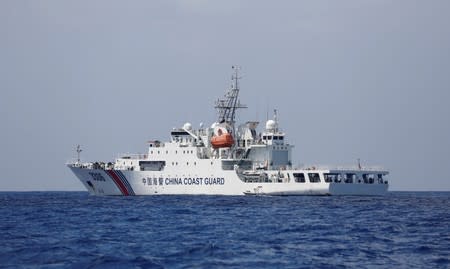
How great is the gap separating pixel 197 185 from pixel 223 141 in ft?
16.0

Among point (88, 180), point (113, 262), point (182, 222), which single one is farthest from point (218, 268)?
Answer: point (88, 180)

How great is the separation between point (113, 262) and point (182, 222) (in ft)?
53.8

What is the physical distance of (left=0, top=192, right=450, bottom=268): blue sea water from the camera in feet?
98.4

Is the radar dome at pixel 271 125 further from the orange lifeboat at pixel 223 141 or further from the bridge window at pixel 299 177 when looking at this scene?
the bridge window at pixel 299 177

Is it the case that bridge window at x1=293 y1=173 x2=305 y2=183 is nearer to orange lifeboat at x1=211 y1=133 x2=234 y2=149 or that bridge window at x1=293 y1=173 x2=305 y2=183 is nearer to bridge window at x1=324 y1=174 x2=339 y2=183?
bridge window at x1=324 y1=174 x2=339 y2=183

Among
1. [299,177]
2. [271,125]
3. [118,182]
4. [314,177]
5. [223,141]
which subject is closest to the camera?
[314,177]

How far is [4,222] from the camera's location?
46.7m

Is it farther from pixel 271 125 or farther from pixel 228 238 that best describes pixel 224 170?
pixel 228 238

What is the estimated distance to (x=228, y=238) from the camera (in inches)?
1455

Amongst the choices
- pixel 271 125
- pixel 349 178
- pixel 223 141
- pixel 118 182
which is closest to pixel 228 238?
A: pixel 349 178

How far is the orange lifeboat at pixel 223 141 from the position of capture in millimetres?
80250

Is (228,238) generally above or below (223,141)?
below

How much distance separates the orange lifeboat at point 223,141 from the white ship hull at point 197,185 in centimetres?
339

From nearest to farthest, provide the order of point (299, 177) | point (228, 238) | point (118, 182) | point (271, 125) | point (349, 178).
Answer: point (228, 238) → point (299, 177) → point (349, 178) → point (271, 125) → point (118, 182)
